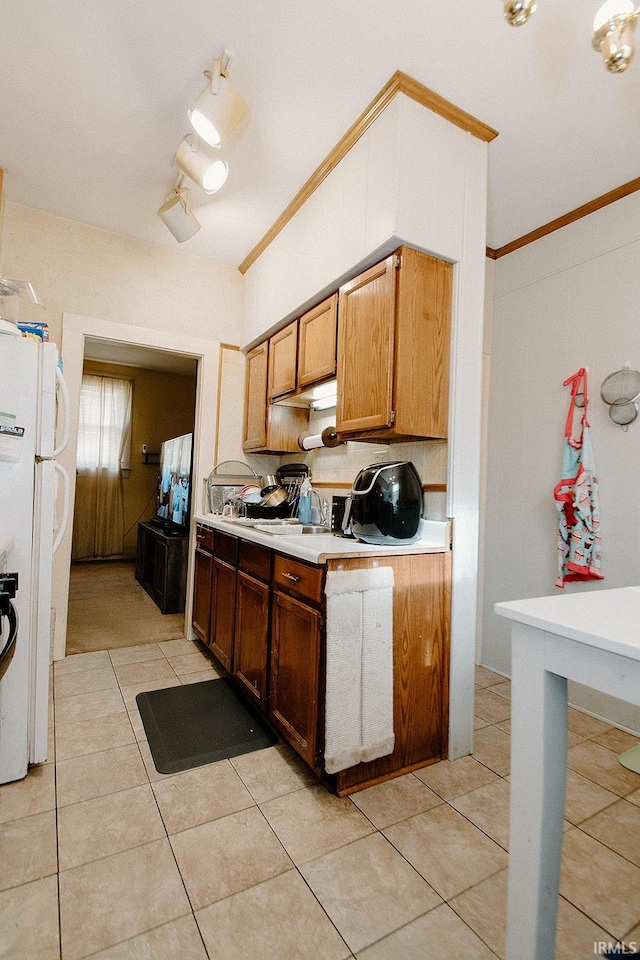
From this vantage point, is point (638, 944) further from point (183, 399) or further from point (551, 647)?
point (183, 399)

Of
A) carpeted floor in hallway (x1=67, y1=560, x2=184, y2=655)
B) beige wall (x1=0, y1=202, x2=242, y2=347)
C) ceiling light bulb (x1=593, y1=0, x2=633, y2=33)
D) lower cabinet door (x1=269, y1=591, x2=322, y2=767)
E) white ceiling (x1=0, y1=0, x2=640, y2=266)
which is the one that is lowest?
carpeted floor in hallway (x1=67, y1=560, x2=184, y2=655)

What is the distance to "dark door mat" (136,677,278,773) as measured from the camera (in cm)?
183

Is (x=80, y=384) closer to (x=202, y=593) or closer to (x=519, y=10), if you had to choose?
(x=202, y=593)

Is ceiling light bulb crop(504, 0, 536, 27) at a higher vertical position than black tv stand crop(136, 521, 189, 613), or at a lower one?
higher

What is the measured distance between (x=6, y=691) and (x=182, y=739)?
728 mm

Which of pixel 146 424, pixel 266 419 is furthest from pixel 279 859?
pixel 146 424

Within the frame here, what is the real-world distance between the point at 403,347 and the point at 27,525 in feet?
5.23

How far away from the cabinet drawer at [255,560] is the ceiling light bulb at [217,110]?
1.74 metres

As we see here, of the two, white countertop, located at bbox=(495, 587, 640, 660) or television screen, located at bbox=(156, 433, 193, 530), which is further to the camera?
television screen, located at bbox=(156, 433, 193, 530)

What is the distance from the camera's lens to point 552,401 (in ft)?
8.37

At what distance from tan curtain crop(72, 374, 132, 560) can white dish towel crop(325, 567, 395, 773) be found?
16.0 feet

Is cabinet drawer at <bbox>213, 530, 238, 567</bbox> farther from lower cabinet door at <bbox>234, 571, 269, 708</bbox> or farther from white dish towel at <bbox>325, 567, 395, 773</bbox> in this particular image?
white dish towel at <bbox>325, 567, 395, 773</bbox>

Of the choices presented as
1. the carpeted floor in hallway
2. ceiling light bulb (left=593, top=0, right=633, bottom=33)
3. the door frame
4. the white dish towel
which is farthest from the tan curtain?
ceiling light bulb (left=593, top=0, right=633, bottom=33)

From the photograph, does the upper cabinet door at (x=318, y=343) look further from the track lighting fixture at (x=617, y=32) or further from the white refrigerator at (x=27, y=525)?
the track lighting fixture at (x=617, y=32)
